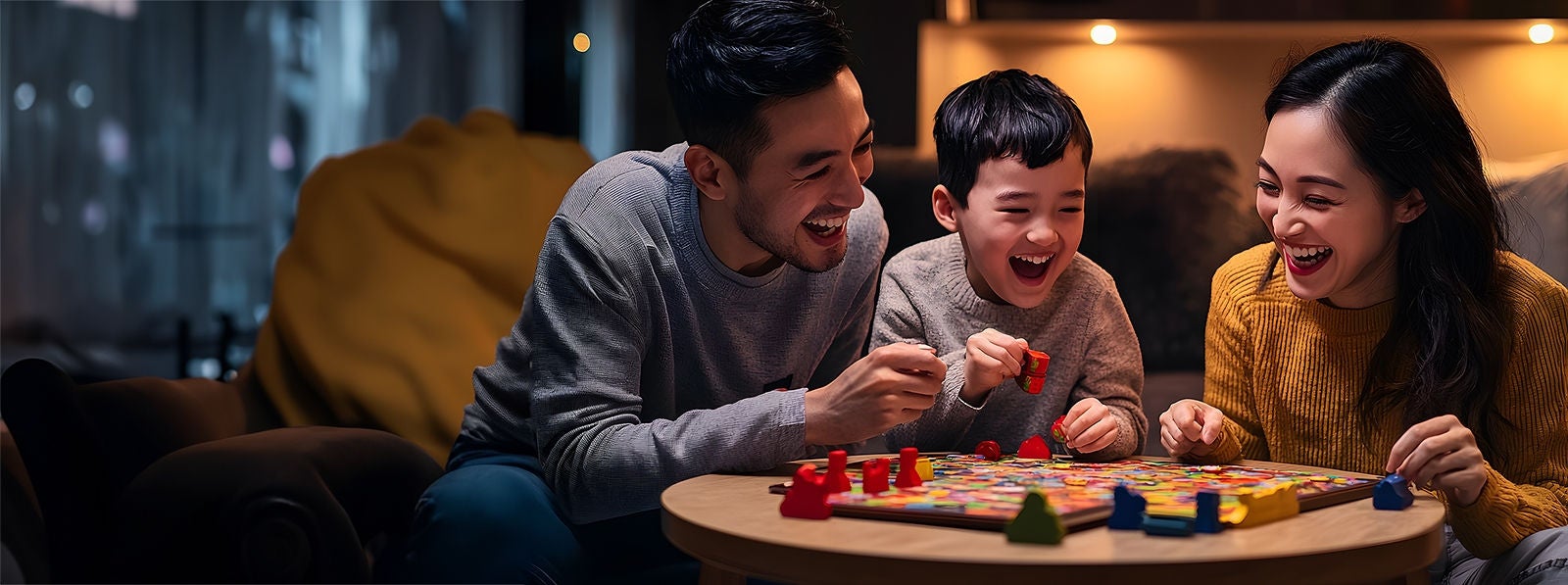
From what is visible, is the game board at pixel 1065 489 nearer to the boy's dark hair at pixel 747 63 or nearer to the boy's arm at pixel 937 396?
the boy's arm at pixel 937 396

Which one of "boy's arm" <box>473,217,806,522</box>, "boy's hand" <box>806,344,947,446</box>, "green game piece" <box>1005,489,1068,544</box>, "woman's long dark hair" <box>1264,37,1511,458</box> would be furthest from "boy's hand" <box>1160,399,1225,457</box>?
"green game piece" <box>1005,489,1068,544</box>

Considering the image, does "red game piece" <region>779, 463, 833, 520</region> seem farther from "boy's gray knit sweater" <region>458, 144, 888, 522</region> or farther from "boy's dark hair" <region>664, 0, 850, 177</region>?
"boy's dark hair" <region>664, 0, 850, 177</region>

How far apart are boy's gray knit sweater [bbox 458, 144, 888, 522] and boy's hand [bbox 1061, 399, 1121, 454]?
33 centimetres

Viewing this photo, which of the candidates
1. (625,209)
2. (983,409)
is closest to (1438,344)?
(983,409)

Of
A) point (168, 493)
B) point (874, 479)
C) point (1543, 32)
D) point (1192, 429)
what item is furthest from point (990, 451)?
point (1543, 32)

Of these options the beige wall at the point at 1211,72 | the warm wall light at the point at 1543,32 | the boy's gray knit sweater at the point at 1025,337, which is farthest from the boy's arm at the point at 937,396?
the warm wall light at the point at 1543,32

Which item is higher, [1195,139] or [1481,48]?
[1481,48]

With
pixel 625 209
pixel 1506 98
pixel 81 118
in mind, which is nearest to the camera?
pixel 625 209

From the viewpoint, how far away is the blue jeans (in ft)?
4.88

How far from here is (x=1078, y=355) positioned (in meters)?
1.72

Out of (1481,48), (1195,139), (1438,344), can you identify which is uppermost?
(1481,48)

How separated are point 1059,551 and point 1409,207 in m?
0.82

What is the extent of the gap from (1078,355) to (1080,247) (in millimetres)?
660

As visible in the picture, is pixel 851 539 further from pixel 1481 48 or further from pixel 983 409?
pixel 1481 48
